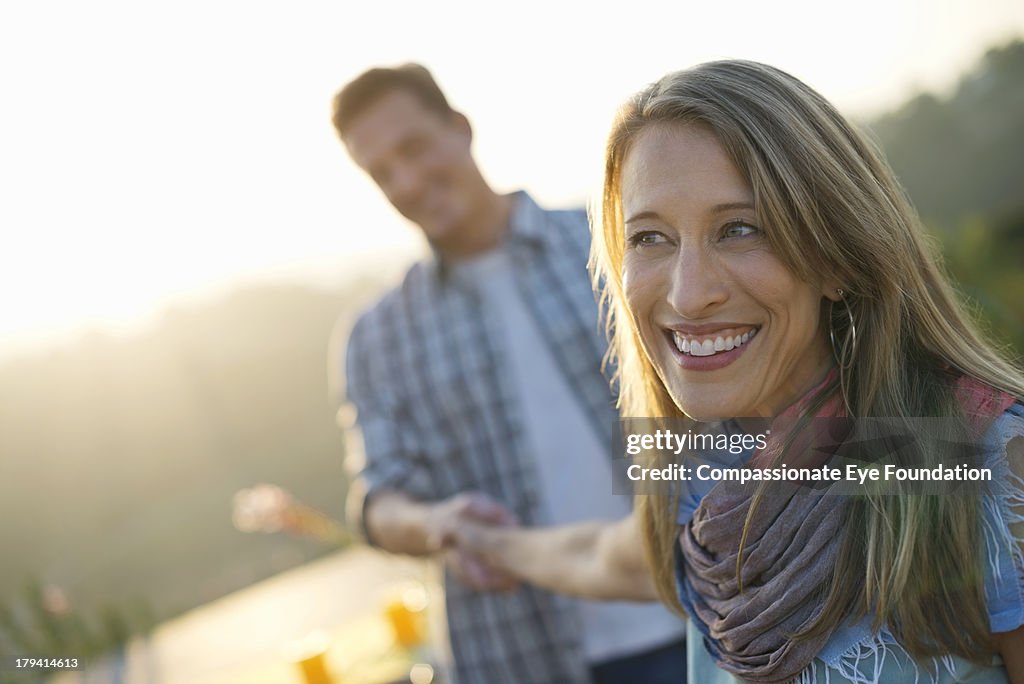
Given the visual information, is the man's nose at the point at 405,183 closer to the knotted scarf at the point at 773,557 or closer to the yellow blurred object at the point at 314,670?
the yellow blurred object at the point at 314,670

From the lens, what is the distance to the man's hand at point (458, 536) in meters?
2.17

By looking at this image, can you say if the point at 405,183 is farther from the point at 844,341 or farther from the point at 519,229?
the point at 844,341

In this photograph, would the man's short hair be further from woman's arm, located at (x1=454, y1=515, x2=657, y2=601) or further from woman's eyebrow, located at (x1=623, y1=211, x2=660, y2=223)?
woman's eyebrow, located at (x1=623, y1=211, x2=660, y2=223)

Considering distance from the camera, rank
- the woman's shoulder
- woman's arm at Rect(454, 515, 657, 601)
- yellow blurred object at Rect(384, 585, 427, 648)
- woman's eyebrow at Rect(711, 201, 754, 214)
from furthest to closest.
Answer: yellow blurred object at Rect(384, 585, 427, 648) < woman's arm at Rect(454, 515, 657, 601) < woman's eyebrow at Rect(711, 201, 754, 214) < the woman's shoulder

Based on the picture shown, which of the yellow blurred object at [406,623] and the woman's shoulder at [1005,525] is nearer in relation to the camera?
the woman's shoulder at [1005,525]

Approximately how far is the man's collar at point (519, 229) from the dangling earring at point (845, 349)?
1.46 m

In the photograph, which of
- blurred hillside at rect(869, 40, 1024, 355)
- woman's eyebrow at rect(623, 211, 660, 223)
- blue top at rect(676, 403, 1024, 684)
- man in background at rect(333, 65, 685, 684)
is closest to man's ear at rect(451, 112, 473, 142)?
man in background at rect(333, 65, 685, 684)

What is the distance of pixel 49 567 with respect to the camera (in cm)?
932

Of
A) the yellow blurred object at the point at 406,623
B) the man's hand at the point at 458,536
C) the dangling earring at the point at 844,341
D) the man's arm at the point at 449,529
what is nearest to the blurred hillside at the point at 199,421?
the yellow blurred object at the point at 406,623

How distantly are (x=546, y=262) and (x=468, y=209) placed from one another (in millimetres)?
282

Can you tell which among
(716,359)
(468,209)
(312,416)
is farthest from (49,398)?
(716,359)

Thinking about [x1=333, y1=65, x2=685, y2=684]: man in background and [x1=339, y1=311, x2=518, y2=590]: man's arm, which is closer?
[x1=339, y1=311, x2=518, y2=590]: man's arm

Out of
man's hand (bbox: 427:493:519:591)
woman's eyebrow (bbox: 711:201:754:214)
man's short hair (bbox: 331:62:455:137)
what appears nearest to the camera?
woman's eyebrow (bbox: 711:201:754:214)

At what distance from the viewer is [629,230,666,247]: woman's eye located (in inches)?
51.1
